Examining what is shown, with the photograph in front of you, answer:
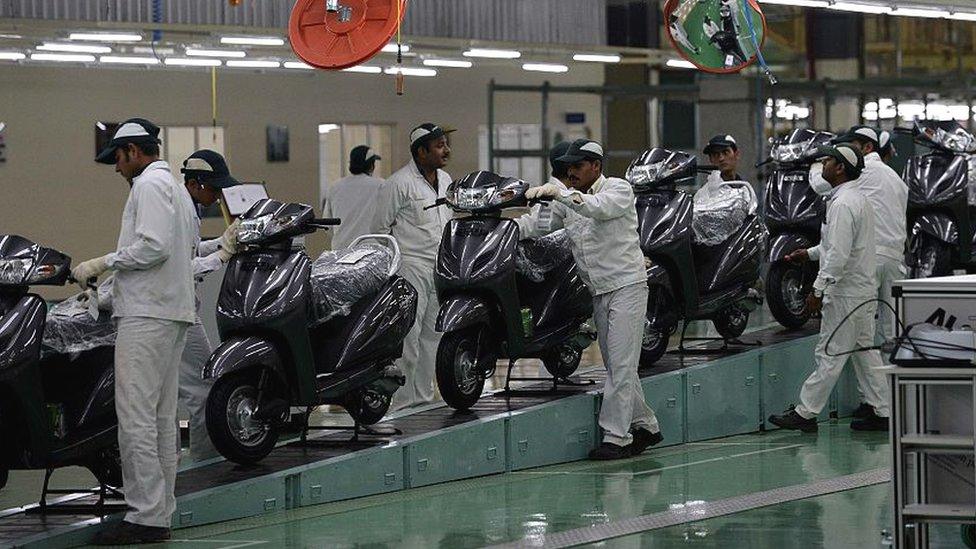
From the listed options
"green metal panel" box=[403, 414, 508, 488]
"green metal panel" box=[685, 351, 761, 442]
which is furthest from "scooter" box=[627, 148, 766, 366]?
"green metal panel" box=[403, 414, 508, 488]

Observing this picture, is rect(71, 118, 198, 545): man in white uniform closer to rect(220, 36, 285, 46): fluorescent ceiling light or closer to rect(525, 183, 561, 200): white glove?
rect(525, 183, 561, 200): white glove

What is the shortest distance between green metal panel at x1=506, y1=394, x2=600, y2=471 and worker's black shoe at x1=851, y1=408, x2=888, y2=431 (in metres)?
1.63

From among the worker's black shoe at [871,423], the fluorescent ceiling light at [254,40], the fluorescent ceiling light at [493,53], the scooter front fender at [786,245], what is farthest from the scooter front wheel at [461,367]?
the fluorescent ceiling light at [493,53]

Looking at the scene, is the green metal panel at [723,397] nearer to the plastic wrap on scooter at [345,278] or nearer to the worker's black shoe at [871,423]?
the worker's black shoe at [871,423]

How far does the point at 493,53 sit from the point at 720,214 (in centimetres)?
617

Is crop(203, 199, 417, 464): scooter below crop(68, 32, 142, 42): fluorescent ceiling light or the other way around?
below

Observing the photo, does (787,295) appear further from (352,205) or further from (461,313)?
(461,313)

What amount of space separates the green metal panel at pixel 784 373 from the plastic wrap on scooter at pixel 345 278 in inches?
101

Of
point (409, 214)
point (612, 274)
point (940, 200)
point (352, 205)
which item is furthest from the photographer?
point (940, 200)

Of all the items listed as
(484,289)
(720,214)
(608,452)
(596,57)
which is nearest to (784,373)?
(720,214)

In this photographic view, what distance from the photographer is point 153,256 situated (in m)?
5.67

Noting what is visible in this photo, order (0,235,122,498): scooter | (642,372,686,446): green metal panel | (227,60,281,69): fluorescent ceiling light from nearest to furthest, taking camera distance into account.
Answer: (0,235,122,498): scooter < (642,372,686,446): green metal panel < (227,60,281,69): fluorescent ceiling light

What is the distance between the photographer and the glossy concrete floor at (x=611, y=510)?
5762mm

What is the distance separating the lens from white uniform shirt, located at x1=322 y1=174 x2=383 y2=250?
9.04 metres
